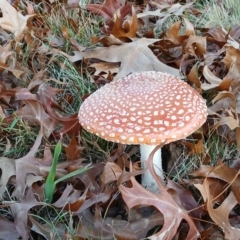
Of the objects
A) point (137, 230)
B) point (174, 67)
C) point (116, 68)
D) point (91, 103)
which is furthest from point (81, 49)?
point (137, 230)

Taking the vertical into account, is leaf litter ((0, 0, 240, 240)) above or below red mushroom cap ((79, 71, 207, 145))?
below

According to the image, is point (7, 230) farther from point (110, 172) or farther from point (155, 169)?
point (155, 169)

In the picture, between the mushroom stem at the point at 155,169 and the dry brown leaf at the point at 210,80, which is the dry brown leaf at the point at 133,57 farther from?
the mushroom stem at the point at 155,169

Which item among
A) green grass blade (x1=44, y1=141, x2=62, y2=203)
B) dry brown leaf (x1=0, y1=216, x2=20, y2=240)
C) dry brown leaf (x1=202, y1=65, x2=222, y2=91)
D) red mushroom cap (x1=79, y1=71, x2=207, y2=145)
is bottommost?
dry brown leaf (x1=0, y1=216, x2=20, y2=240)

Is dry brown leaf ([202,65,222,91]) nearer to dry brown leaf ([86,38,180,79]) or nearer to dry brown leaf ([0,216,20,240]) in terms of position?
dry brown leaf ([86,38,180,79])

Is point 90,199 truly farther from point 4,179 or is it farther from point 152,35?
point 152,35

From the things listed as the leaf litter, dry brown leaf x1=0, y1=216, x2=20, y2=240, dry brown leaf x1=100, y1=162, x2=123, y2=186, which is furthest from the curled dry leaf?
dry brown leaf x1=0, y1=216, x2=20, y2=240
